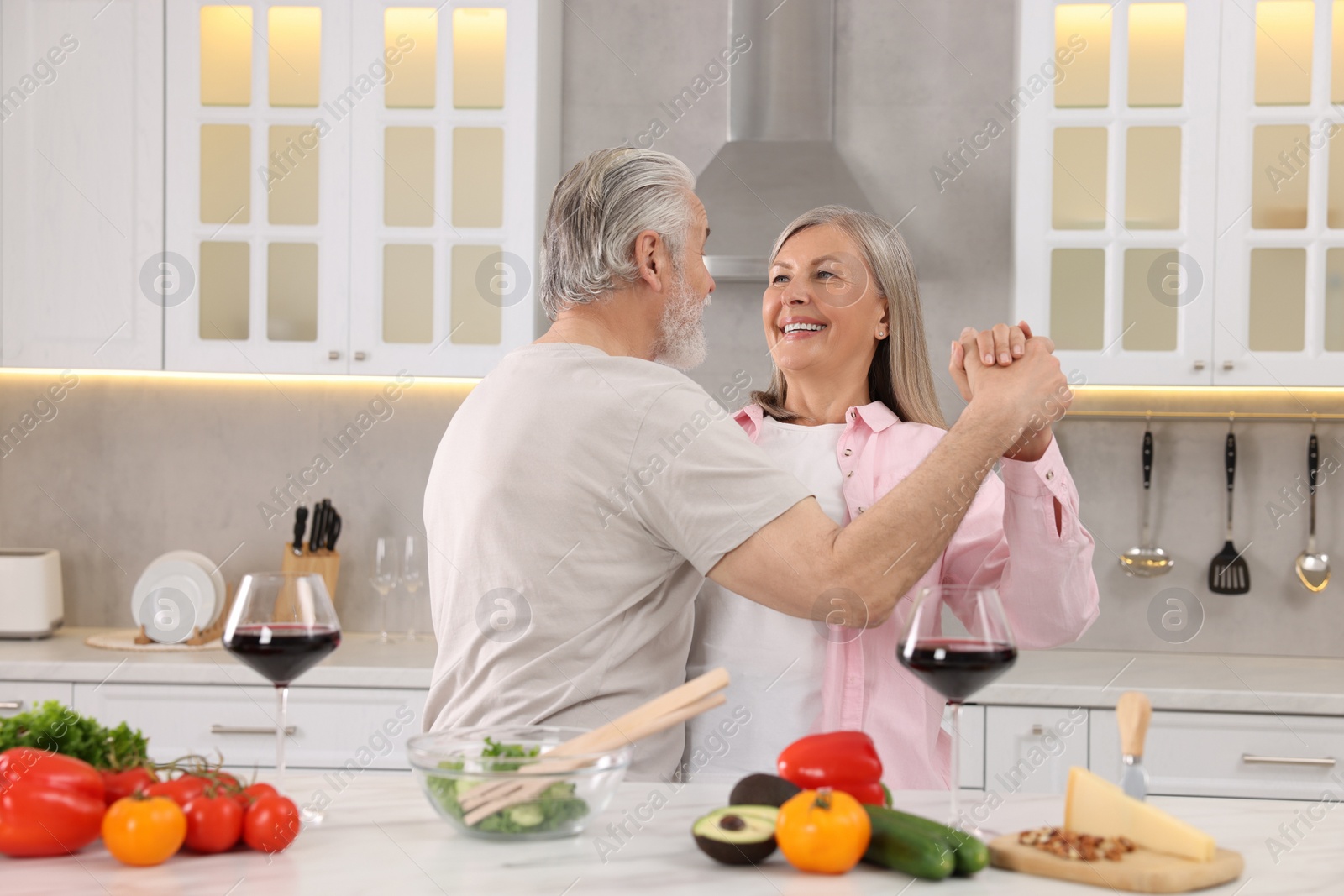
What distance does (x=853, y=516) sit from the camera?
1.66 metres

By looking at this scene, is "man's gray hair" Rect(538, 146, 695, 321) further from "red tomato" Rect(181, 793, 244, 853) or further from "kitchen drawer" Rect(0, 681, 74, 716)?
"kitchen drawer" Rect(0, 681, 74, 716)

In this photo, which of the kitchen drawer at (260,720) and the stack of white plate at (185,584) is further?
the stack of white plate at (185,584)

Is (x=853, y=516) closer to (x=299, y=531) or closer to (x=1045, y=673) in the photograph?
(x=1045, y=673)

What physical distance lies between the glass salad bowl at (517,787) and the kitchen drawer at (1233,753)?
181 cm

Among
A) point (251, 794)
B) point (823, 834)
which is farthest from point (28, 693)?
point (823, 834)

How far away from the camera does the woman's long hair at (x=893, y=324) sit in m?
1.86

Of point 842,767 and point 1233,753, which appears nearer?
point 842,767

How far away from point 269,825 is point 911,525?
732 mm

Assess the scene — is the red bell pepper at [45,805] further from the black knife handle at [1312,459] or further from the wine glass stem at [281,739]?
the black knife handle at [1312,459]

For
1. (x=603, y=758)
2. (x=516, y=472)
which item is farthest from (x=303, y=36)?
(x=603, y=758)

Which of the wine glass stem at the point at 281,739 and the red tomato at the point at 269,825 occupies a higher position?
the wine glass stem at the point at 281,739

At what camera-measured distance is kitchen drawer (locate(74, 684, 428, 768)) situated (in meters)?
2.60

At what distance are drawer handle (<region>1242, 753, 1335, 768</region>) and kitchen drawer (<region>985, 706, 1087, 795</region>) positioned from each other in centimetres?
35

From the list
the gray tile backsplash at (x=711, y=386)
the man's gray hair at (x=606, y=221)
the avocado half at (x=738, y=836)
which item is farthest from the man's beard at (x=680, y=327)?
the gray tile backsplash at (x=711, y=386)
